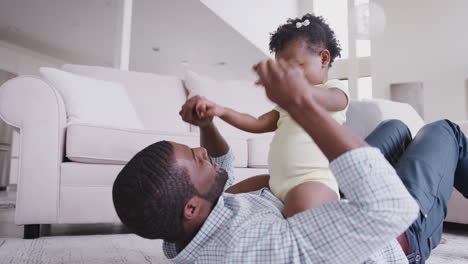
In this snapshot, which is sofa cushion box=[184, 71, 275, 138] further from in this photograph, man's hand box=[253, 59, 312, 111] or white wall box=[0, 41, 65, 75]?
white wall box=[0, 41, 65, 75]

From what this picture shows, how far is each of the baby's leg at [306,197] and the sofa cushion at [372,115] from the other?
1.51 m

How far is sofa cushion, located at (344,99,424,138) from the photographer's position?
88.7 inches

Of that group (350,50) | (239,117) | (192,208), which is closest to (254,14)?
(350,50)

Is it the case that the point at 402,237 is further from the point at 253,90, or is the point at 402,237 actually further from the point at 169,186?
the point at 253,90

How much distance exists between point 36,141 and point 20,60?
7.16 m

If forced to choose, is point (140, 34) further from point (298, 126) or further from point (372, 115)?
point (298, 126)

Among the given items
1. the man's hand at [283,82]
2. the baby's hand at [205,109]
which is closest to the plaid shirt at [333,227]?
the man's hand at [283,82]

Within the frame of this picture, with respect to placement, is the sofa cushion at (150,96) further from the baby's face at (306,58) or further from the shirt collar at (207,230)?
the shirt collar at (207,230)

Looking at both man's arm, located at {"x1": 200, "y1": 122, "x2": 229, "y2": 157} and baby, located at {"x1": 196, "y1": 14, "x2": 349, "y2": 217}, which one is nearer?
baby, located at {"x1": 196, "y1": 14, "x2": 349, "y2": 217}

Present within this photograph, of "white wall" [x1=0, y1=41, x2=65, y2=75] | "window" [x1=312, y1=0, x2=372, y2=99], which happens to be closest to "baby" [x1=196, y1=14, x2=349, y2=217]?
"window" [x1=312, y1=0, x2=372, y2=99]

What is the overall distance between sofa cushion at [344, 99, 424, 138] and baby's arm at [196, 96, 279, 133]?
1291 mm

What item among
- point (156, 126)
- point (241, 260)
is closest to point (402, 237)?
point (241, 260)

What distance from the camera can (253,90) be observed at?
3.06 m

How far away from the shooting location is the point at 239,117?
1.01 metres
